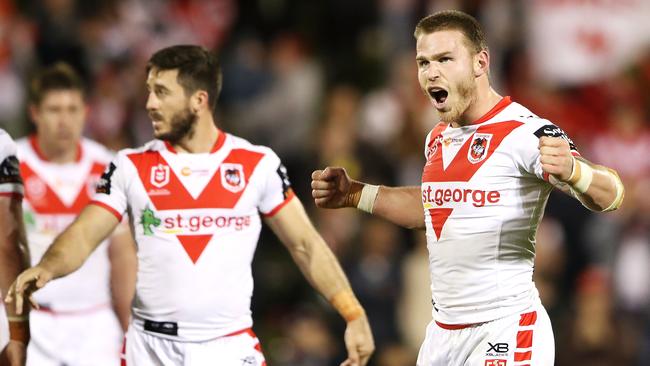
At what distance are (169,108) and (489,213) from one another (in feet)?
6.38

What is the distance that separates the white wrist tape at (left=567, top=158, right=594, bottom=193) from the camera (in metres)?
5.61

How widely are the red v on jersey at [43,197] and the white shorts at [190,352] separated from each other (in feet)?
5.24

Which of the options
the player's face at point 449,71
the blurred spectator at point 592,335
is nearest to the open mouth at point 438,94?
the player's face at point 449,71

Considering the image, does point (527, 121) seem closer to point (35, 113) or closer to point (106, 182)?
point (106, 182)

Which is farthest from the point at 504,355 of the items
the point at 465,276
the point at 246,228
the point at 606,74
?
the point at 606,74

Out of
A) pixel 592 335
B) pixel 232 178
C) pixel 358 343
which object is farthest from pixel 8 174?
pixel 592 335

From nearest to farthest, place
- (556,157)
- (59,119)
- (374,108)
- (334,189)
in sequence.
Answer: (556,157)
(334,189)
(59,119)
(374,108)

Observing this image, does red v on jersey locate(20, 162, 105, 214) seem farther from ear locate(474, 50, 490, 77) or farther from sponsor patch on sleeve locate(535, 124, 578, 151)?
sponsor patch on sleeve locate(535, 124, 578, 151)

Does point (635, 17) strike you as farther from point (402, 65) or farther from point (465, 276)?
point (465, 276)

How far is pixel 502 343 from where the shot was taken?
19.9 feet

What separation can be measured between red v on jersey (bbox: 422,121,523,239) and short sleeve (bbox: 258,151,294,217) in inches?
39.7

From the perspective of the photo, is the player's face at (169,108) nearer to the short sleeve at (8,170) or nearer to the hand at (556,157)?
the short sleeve at (8,170)

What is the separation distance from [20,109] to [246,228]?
6501 mm

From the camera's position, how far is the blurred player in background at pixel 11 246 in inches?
270
